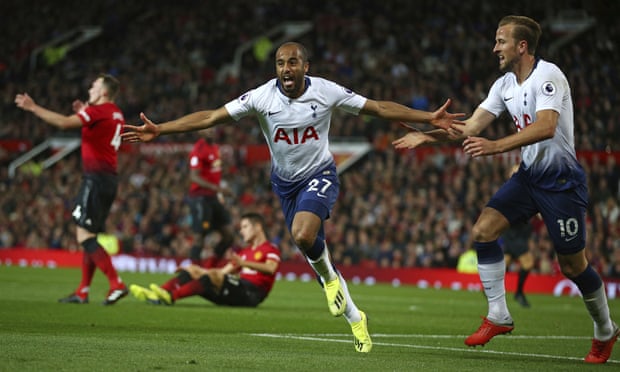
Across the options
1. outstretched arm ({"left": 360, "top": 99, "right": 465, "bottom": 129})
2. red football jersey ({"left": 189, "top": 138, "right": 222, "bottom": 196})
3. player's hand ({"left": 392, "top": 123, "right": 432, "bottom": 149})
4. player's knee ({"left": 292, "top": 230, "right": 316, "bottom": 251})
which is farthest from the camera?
red football jersey ({"left": 189, "top": 138, "right": 222, "bottom": 196})

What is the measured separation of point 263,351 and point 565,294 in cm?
1512

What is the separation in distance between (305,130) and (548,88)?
82.5 inches

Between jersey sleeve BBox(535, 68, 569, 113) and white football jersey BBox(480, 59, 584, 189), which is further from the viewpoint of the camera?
white football jersey BBox(480, 59, 584, 189)

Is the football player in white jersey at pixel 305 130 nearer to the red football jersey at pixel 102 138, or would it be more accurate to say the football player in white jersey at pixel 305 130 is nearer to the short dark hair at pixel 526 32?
the short dark hair at pixel 526 32

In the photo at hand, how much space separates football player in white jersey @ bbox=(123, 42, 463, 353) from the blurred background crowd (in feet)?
48.0

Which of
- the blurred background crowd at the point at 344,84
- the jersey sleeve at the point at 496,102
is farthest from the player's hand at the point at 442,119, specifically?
the blurred background crowd at the point at 344,84

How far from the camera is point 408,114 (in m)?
8.76

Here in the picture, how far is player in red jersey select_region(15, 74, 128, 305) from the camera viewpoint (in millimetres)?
13320

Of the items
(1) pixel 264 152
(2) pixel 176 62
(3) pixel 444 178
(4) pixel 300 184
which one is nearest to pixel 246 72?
(2) pixel 176 62

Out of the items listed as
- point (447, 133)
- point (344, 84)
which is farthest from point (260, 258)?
point (344, 84)

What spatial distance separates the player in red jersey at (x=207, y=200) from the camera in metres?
16.7

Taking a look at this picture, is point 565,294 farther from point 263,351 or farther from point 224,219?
point 263,351

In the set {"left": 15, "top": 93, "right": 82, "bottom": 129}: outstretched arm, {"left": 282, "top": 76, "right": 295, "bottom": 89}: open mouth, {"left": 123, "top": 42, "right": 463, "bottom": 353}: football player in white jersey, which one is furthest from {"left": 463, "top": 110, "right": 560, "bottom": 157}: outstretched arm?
{"left": 15, "top": 93, "right": 82, "bottom": 129}: outstretched arm

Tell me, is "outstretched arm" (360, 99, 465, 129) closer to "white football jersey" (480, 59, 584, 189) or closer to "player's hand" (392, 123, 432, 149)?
"player's hand" (392, 123, 432, 149)
